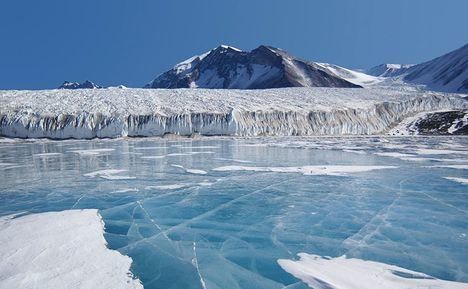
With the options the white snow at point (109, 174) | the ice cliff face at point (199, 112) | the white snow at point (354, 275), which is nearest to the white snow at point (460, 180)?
the white snow at point (354, 275)

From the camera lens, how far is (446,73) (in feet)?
403

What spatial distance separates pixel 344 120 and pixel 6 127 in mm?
40540

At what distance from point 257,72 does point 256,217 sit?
154 metres

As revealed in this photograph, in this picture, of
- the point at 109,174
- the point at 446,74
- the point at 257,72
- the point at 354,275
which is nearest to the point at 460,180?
the point at 354,275

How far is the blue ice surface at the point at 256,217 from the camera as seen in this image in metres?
5.70

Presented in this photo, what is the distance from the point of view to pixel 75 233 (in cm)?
694

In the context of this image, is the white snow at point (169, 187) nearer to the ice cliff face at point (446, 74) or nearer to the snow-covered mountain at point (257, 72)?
the ice cliff face at point (446, 74)

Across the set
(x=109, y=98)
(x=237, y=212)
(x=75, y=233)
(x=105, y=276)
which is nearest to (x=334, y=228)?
(x=237, y=212)

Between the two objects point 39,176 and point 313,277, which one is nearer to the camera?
point 313,277

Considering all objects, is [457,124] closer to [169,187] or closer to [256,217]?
[169,187]

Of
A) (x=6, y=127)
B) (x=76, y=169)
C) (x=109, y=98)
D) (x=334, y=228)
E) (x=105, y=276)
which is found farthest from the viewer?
(x=109, y=98)

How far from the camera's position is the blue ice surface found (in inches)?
225

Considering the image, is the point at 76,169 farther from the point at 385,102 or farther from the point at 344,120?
the point at 385,102

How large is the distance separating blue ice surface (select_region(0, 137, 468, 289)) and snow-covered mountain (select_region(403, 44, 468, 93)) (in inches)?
4307
